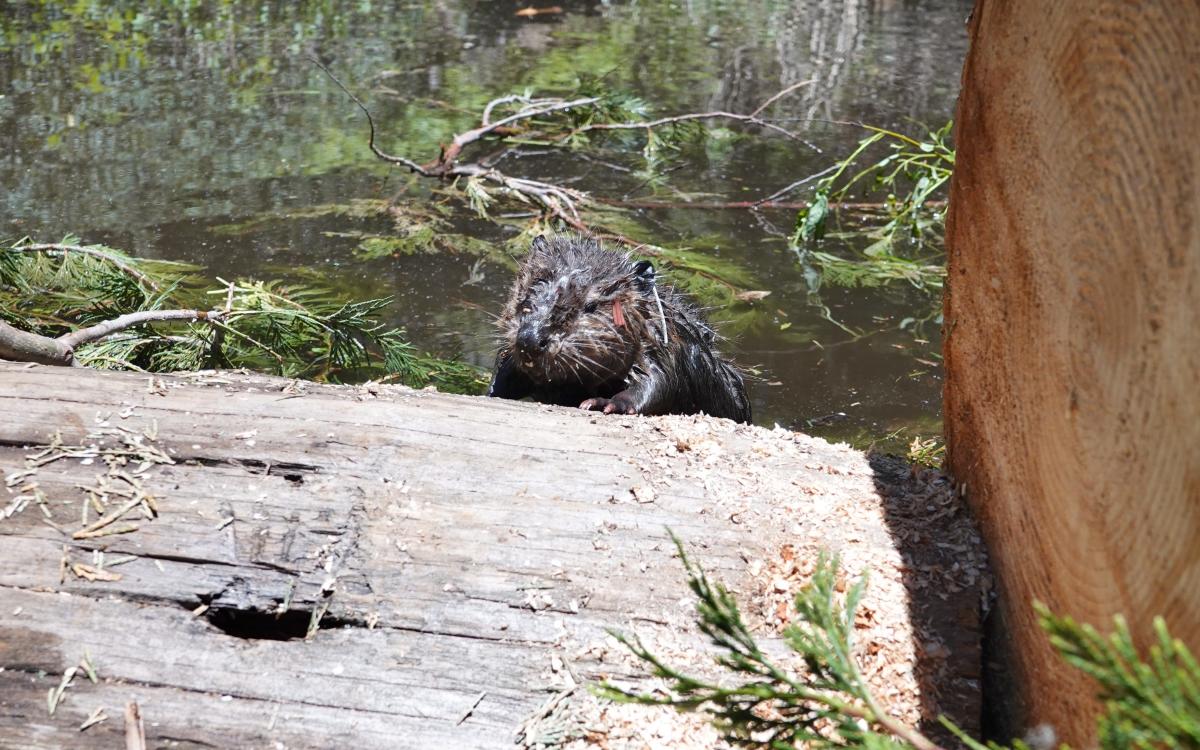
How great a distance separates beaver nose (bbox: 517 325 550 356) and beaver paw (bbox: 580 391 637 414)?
297 mm

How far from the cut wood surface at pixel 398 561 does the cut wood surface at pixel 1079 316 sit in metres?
0.38

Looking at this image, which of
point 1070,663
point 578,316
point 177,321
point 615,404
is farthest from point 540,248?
point 1070,663

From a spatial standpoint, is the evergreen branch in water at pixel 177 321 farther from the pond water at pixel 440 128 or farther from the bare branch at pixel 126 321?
the pond water at pixel 440 128

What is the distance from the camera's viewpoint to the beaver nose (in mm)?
Result: 4652

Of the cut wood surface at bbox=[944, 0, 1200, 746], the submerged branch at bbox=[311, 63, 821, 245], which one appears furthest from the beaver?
the cut wood surface at bbox=[944, 0, 1200, 746]

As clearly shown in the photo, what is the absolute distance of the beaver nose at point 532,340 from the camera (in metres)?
4.65

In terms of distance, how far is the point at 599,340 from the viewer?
15.8 feet

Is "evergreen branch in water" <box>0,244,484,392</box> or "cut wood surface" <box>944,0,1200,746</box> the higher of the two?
"cut wood surface" <box>944,0,1200,746</box>

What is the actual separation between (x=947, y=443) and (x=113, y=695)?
7.59 feet

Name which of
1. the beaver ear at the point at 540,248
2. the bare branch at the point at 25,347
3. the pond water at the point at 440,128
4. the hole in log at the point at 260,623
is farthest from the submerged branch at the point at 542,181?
the hole in log at the point at 260,623

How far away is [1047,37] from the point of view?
2305mm

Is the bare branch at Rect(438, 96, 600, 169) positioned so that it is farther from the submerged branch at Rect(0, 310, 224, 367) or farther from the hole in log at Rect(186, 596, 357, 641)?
the hole in log at Rect(186, 596, 357, 641)

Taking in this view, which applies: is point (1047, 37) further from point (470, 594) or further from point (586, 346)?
point (586, 346)

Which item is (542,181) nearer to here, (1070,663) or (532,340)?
(532,340)
